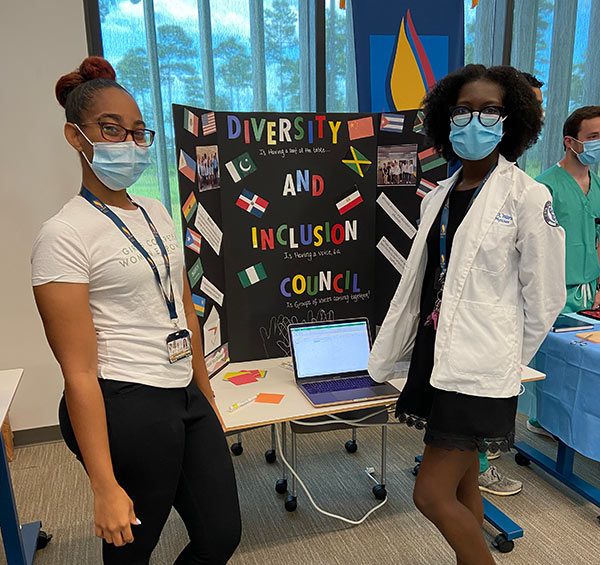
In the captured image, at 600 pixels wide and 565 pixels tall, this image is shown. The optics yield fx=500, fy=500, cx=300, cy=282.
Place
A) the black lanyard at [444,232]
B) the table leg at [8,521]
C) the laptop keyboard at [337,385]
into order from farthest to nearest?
the laptop keyboard at [337,385] < the table leg at [8,521] < the black lanyard at [444,232]

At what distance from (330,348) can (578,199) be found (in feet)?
4.76

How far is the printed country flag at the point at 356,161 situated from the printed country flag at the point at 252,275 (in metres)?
0.64

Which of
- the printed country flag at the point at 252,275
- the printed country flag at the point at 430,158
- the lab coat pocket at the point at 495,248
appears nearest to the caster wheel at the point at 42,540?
the printed country flag at the point at 252,275

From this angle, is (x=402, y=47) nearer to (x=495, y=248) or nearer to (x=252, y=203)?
(x=252, y=203)

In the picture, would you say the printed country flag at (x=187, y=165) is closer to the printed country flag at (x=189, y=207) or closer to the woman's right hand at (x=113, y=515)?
the printed country flag at (x=189, y=207)

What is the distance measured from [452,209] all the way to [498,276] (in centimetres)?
25

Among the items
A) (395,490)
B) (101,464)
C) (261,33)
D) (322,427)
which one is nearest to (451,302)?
(101,464)

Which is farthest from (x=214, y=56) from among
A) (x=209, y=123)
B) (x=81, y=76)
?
(x=81, y=76)

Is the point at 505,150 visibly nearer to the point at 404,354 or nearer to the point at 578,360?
the point at 404,354

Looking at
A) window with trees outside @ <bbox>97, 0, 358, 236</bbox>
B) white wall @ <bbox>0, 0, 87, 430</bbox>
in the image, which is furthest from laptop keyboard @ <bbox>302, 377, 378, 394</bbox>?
white wall @ <bbox>0, 0, 87, 430</bbox>

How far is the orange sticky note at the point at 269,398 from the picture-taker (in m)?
1.90

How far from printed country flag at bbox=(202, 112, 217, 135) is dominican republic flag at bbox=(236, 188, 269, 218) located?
0.92 feet

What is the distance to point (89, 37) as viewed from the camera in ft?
8.67

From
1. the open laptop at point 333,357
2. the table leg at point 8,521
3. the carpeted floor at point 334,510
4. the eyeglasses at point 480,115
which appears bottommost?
the carpeted floor at point 334,510
